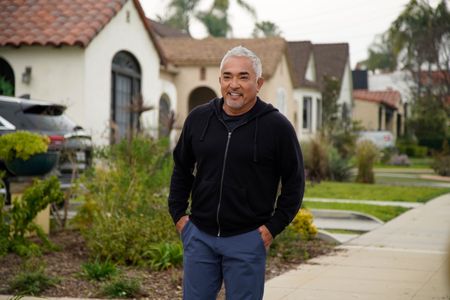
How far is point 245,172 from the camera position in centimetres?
428

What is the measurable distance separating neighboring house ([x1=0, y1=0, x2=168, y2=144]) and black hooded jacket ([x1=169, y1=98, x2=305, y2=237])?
47.7 feet

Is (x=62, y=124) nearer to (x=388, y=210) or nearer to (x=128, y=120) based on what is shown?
(x=388, y=210)

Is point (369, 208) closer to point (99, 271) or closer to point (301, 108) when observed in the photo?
point (99, 271)

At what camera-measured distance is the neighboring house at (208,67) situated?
103 feet

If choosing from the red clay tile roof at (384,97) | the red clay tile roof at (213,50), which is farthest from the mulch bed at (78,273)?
the red clay tile roof at (384,97)

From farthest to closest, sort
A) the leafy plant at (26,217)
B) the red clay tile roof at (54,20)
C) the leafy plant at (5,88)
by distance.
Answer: the red clay tile roof at (54,20) → the leafy plant at (5,88) → the leafy plant at (26,217)

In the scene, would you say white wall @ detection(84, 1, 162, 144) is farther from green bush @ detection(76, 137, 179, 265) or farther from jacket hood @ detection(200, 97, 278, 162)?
Answer: jacket hood @ detection(200, 97, 278, 162)

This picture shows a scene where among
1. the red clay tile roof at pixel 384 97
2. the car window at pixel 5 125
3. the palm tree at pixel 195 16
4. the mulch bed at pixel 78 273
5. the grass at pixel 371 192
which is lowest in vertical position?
the grass at pixel 371 192

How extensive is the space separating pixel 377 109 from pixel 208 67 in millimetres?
24732

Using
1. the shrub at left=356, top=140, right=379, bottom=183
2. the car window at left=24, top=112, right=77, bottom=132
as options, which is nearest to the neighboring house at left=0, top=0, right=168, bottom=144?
the car window at left=24, top=112, right=77, bottom=132

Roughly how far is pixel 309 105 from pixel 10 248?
3220 cm

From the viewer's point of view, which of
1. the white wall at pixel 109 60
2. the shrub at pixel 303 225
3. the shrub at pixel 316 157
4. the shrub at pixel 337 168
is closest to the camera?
the shrub at pixel 303 225

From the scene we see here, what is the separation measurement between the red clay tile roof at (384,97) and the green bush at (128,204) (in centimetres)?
4439

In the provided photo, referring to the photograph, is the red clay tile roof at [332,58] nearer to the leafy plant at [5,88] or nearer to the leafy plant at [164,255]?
the leafy plant at [5,88]
